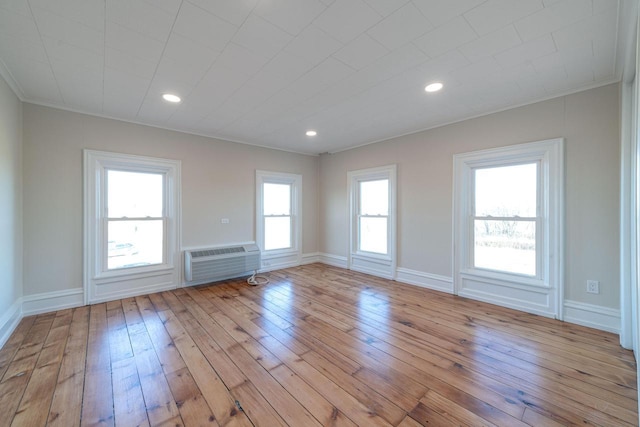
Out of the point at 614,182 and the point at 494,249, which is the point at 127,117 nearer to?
the point at 494,249

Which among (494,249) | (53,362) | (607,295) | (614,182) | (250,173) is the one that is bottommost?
(53,362)

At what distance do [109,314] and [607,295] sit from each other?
5558mm

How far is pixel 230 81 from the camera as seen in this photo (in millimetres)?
2604

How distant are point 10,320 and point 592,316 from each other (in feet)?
19.9

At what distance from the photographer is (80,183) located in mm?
3385

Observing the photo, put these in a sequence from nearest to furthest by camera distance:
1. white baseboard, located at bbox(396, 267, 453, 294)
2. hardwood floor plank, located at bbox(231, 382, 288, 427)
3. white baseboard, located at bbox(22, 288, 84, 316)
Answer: hardwood floor plank, located at bbox(231, 382, 288, 427) < white baseboard, located at bbox(22, 288, 84, 316) < white baseboard, located at bbox(396, 267, 453, 294)

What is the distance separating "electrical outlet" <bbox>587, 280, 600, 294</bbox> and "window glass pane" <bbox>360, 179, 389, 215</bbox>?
2.69 meters

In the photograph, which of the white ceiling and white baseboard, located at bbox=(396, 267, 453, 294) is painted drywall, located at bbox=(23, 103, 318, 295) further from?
white baseboard, located at bbox=(396, 267, 453, 294)

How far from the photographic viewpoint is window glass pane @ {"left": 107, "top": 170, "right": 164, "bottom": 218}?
3713mm

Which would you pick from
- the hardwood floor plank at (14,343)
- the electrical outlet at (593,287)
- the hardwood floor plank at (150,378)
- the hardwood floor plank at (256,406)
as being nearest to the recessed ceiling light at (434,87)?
the electrical outlet at (593,287)

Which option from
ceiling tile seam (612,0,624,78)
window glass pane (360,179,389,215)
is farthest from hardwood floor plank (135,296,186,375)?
ceiling tile seam (612,0,624,78)

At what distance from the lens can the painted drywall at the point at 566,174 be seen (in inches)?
105

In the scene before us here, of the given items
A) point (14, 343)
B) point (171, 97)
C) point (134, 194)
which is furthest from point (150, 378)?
point (134, 194)

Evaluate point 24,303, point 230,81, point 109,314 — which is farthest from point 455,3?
point 24,303
